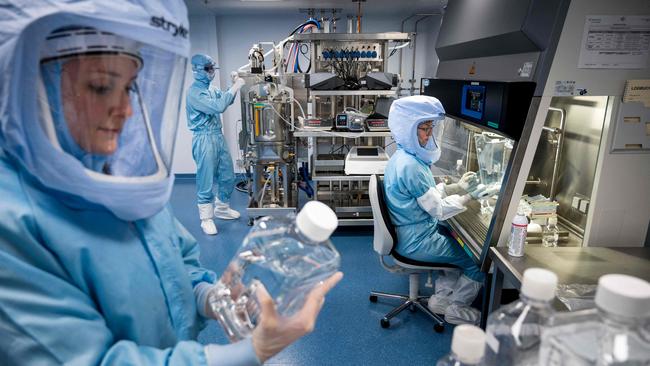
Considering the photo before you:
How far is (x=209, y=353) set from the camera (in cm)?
79

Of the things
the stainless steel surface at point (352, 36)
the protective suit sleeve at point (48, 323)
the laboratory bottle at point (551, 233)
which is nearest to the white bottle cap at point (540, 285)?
the protective suit sleeve at point (48, 323)

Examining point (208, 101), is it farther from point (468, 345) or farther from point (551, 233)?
point (468, 345)

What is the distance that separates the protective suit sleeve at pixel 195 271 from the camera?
1063mm

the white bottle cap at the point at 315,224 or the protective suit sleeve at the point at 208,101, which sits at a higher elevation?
the protective suit sleeve at the point at 208,101

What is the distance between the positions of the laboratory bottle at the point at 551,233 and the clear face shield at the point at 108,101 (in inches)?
71.5

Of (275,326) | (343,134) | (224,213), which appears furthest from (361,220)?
(275,326)

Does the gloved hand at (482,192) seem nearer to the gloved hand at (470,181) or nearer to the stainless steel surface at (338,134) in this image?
the gloved hand at (470,181)

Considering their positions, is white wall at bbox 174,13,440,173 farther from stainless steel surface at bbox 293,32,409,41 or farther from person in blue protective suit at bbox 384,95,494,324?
person in blue protective suit at bbox 384,95,494,324

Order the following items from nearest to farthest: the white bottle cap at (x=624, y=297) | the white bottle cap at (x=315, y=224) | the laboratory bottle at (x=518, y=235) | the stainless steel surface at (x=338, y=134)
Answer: the white bottle cap at (x=624, y=297) < the white bottle cap at (x=315, y=224) < the laboratory bottle at (x=518, y=235) < the stainless steel surface at (x=338, y=134)

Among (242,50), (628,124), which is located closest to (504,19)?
(628,124)

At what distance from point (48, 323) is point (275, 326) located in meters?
0.39

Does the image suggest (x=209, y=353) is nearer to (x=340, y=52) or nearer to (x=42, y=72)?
(x=42, y=72)

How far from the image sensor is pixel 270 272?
1.10 metres

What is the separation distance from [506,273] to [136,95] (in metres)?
1.46
